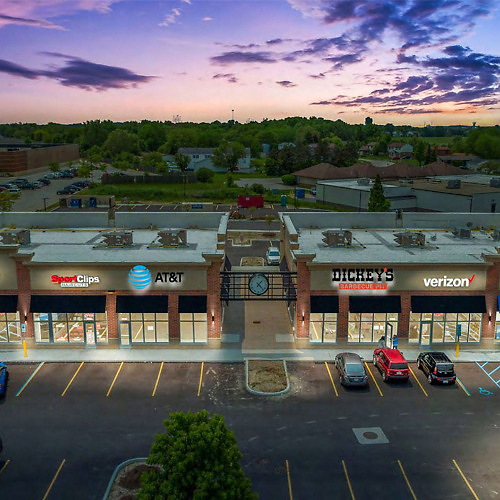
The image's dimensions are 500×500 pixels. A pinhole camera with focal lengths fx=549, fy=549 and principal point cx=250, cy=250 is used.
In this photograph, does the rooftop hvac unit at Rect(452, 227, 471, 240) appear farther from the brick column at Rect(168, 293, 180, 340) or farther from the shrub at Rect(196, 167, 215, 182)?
the shrub at Rect(196, 167, 215, 182)

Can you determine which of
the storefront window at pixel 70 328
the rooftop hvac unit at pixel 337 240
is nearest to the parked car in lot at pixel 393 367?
the rooftop hvac unit at pixel 337 240

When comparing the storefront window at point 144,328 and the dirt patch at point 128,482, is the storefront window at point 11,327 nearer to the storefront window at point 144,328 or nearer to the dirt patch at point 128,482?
the storefront window at point 144,328

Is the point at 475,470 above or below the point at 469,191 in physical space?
below

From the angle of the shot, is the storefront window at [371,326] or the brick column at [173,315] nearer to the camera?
the brick column at [173,315]

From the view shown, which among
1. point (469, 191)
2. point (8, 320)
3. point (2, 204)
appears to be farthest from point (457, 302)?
point (2, 204)

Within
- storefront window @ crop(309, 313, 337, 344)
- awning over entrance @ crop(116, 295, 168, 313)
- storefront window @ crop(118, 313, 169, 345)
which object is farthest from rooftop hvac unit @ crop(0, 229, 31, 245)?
storefront window @ crop(309, 313, 337, 344)

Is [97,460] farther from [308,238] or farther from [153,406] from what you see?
[308,238]
